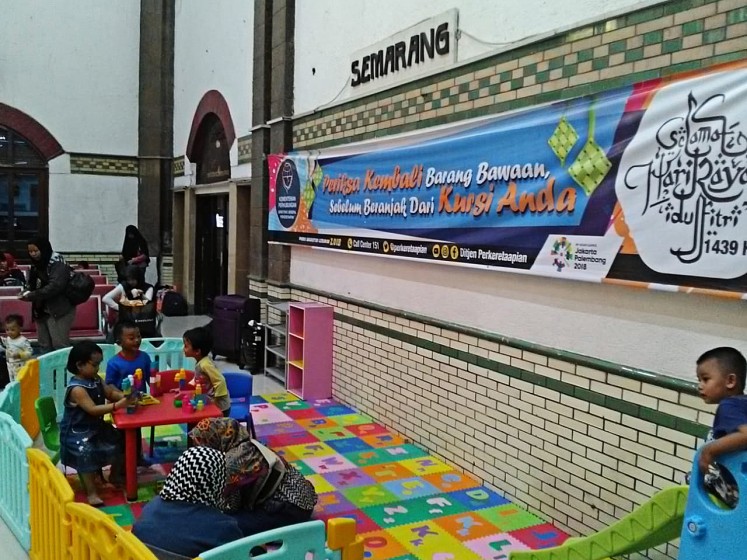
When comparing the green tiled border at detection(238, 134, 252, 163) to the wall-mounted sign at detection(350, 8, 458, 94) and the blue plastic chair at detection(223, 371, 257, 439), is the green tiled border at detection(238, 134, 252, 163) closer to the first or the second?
the wall-mounted sign at detection(350, 8, 458, 94)

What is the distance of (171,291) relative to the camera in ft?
41.3

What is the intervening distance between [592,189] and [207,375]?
119 inches

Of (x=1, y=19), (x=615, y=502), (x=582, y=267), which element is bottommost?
Answer: (x=615, y=502)

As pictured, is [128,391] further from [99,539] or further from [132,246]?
[132,246]

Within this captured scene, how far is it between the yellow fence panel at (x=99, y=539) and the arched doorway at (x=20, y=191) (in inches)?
454

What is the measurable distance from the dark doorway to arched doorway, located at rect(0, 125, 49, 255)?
3114 mm

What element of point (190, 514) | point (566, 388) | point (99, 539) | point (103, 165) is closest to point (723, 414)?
point (566, 388)

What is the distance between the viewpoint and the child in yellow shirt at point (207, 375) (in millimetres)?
5172

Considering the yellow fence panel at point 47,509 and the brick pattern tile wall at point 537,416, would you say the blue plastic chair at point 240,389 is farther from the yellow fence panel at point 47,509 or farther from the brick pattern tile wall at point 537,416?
the yellow fence panel at point 47,509

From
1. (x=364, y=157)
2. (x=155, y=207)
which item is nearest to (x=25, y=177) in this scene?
(x=155, y=207)

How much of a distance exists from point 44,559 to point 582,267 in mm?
3378

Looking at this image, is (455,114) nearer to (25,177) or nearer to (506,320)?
(506,320)

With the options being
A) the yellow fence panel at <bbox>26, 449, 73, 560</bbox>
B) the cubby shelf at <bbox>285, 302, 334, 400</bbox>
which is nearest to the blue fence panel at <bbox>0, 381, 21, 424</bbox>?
the yellow fence panel at <bbox>26, 449, 73, 560</bbox>

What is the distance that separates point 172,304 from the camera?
40.4 feet
